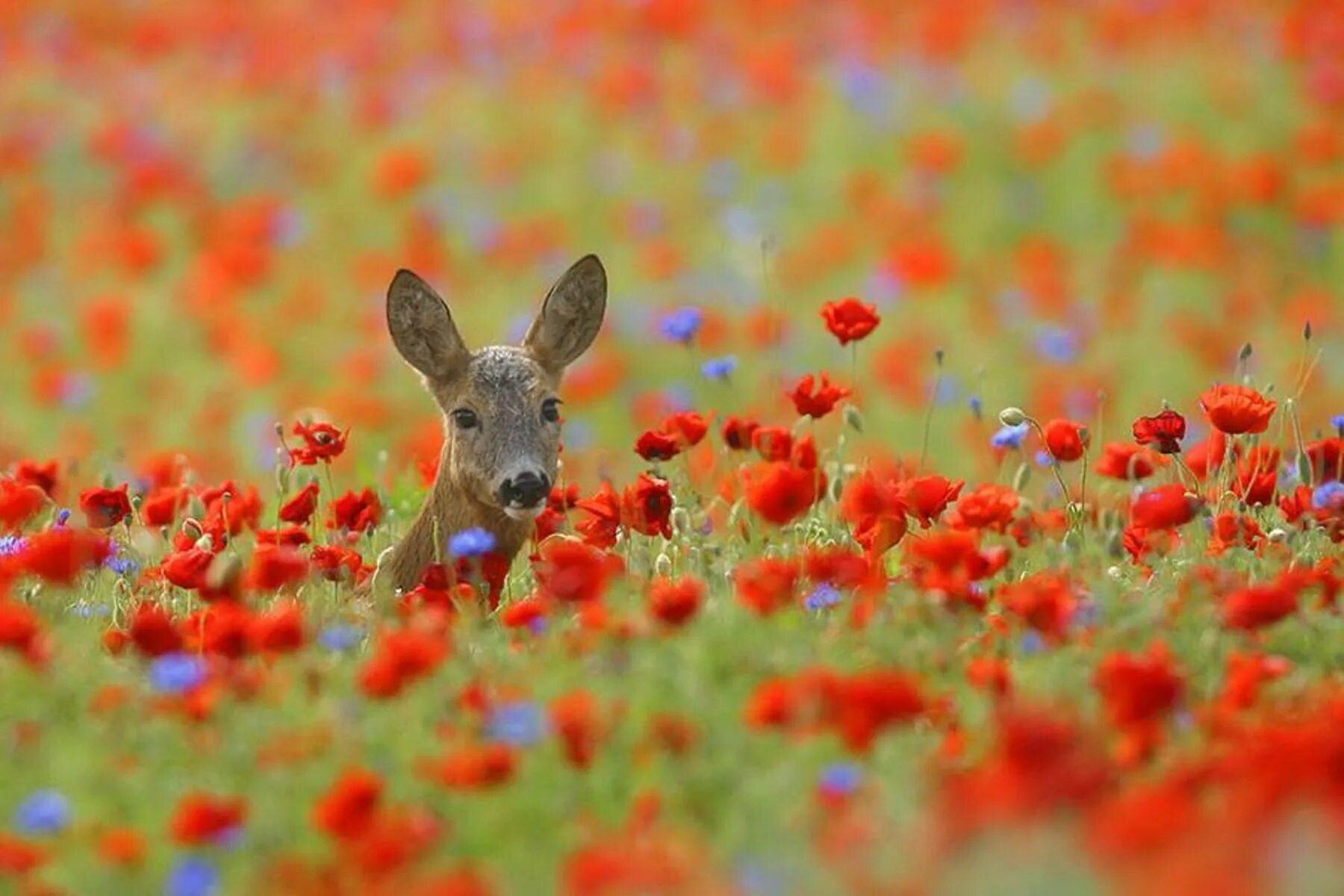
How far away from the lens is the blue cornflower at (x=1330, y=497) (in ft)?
15.1

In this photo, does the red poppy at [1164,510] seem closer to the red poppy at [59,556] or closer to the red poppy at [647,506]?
the red poppy at [647,506]

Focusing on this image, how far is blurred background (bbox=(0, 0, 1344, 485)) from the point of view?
11164mm

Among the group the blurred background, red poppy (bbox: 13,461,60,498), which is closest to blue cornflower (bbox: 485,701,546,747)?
red poppy (bbox: 13,461,60,498)

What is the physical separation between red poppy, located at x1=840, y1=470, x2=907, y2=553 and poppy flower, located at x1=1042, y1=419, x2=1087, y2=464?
37 cm

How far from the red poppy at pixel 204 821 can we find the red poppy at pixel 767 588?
39.3 inches

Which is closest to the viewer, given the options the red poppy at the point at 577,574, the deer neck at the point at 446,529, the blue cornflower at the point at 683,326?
the red poppy at the point at 577,574

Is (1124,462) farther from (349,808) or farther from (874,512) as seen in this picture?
(349,808)

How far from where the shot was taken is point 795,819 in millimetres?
3264

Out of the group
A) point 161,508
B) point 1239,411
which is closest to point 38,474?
point 161,508

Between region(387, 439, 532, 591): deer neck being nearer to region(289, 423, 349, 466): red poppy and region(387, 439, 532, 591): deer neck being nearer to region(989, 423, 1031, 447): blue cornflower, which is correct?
region(289, 423, 349, 466): red poppy

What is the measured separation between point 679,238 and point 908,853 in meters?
9.63

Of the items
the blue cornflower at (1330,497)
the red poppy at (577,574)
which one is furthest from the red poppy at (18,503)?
the blue cornflower at (1330,497)

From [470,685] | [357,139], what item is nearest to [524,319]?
[357,139]

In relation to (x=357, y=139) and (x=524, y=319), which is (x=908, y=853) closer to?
(x=524, y=319)
